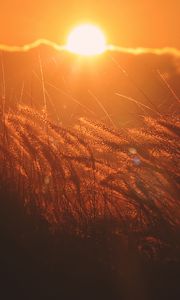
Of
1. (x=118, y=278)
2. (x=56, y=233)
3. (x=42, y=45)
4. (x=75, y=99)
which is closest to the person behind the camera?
Result: (x=118, y=278)

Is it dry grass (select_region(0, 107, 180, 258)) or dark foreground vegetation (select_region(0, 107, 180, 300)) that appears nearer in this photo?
dark foreground vegetation (select_region(0, 107, 180, 300))

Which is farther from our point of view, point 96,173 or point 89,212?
point 96,173

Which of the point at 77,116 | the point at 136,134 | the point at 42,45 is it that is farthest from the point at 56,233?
the point at 42,45

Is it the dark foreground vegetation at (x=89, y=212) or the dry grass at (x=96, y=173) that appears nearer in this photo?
the dark foreground vegetation at (x=89, y=212)

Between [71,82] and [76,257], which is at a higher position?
[71,82]

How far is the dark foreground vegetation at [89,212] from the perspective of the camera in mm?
978

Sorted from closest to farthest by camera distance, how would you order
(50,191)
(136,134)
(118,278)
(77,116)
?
(118,278), (50,191), (136,134), (77,116)

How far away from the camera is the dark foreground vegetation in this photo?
3.21ft

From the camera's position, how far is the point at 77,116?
1.75m

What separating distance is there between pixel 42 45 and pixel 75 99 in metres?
0.46

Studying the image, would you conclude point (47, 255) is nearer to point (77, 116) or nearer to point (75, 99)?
point (77, 116)

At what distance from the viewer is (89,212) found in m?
1.14

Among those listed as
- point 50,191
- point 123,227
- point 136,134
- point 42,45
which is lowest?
point 123,227

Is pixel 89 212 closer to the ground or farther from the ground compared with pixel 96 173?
closer to the ground
